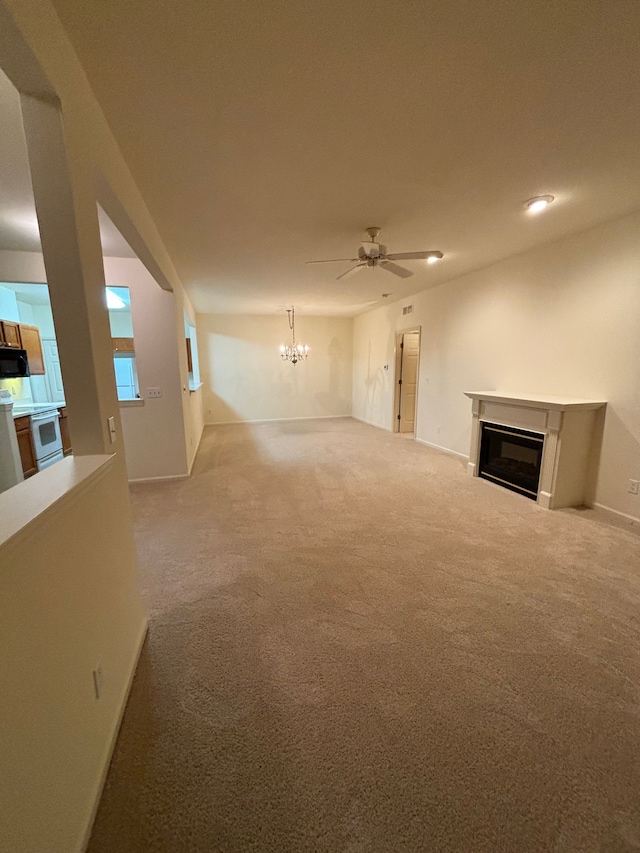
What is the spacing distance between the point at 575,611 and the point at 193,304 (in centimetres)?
681

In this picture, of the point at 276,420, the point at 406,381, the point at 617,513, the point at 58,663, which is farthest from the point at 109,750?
the point at 276,420

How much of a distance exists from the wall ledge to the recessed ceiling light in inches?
130

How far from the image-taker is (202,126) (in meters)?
1.72

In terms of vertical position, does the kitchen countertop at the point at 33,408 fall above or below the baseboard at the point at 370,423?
above

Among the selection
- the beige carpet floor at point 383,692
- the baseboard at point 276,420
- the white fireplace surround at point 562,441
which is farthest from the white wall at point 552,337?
the baseboard at point 276,420

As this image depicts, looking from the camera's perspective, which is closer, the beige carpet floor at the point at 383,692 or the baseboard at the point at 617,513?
the beige carpet floor at the point at 383,692

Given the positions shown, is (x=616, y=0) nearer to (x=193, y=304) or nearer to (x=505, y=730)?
(x=505, y=730)

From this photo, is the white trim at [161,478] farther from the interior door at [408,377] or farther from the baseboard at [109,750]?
the interior door at [408,377]

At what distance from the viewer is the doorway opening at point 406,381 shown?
6473 millimetres

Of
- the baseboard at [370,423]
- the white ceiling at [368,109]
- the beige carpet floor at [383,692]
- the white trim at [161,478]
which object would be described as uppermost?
the white ceiling at [368,109]

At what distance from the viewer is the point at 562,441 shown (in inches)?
123

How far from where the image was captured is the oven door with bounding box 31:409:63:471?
168 inches

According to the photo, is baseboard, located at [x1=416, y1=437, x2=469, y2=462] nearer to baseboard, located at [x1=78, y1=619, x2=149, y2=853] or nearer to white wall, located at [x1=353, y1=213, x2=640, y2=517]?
white wall, located at [x1=353, y1=213, x2=640, y2=517]

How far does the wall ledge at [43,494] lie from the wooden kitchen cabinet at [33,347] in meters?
4.47
